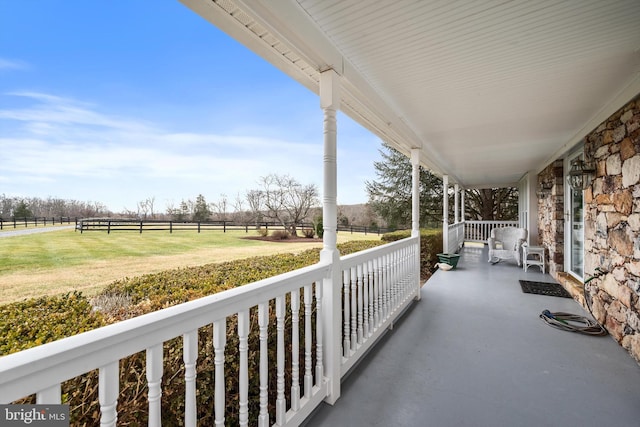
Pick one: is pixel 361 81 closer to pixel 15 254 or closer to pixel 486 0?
pixel 486 0

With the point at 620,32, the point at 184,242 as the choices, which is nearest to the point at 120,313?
the point at 184,242

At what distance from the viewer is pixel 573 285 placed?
13.9 feet

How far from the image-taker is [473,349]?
272cm

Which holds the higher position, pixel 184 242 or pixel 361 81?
pixel 361 81

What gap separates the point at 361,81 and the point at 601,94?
2437mm

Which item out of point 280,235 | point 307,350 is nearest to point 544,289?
point 280,235

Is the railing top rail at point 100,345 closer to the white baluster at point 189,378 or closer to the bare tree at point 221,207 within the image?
the white baluster at point 189,378

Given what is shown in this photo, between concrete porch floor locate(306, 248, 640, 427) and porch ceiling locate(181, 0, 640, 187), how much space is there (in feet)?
7.69

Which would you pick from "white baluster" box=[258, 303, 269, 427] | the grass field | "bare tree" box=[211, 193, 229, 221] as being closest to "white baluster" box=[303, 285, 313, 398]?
"white baluster" box=[258, 303, 269, 427]

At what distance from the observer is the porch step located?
154 inches

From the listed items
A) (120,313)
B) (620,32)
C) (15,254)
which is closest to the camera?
(15,254)

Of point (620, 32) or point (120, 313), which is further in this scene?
point (620, 32)

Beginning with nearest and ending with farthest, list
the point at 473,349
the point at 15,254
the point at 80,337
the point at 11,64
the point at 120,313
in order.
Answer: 1. the point at 80,337
2. the point at 11,64
3. the point at 15,254
4. the point at 120,313
5. the point at 473,349

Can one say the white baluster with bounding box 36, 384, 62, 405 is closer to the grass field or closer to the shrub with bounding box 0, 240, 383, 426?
the shrub with bounding box 0, 240, 383, 426
